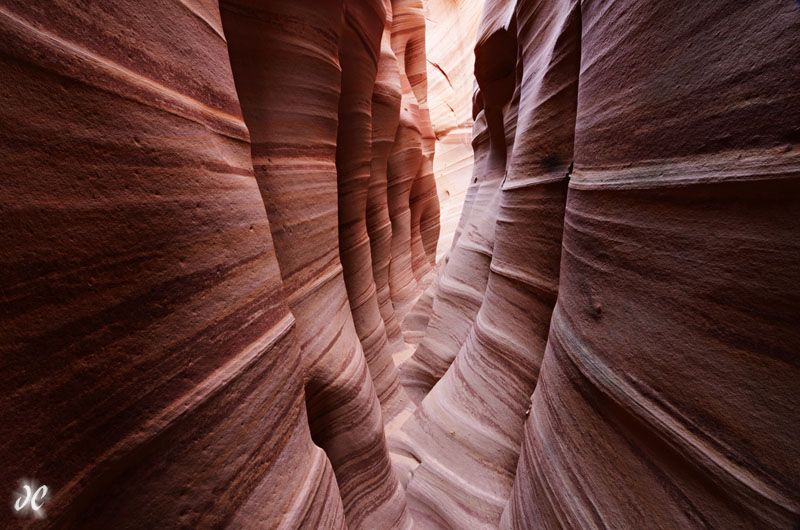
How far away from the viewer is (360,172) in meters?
1.85

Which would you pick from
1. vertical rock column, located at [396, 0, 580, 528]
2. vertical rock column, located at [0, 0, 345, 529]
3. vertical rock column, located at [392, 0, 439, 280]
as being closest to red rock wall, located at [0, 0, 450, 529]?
vertical rock column, located at [0, 0, 345, 529]

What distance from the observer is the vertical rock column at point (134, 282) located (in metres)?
0.41

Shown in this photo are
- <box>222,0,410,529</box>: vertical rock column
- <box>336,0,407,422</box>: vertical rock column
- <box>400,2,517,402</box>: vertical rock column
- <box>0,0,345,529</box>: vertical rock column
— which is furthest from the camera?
<box>400,2,517,402</box>: vertical rock column

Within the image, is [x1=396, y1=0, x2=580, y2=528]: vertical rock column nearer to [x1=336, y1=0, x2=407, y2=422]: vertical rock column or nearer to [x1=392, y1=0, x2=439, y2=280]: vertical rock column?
[x1=336, y1=0, x2=407, y2=422]: vertical rock column

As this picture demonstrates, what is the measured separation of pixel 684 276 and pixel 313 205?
3.51ft

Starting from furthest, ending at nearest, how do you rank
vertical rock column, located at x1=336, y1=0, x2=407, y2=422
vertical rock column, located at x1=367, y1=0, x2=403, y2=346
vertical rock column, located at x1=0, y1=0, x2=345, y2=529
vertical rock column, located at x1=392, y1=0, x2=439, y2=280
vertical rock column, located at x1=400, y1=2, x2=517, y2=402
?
vertical rock column, located at x1=392, y1=0, x2=439, y2=280 → vertical rock column, located at x1=367, y1=0, x2=403, y2=346 → vertical rock column, located at x1=400, y1=2, x2=517, y2=402 → vertical rock column, located at x1=336, y1=0, x2=407, y2=422 → vertical rock column, located at x1=0, y1=0, x2=345, y2=529

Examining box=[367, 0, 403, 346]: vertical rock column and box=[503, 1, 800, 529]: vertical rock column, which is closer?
box=[503, 1, 800, 529]: vertical rock column

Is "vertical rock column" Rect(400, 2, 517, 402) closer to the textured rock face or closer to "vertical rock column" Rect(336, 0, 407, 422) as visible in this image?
"vertical rock column" Rect(336, 0, 407, 422)

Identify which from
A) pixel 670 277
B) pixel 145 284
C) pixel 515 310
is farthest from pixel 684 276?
pixel 145 284

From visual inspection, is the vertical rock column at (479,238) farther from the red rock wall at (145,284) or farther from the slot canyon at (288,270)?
the red rock wall at (145,284)

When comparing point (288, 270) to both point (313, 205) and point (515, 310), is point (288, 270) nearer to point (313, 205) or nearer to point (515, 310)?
point (313, 205)

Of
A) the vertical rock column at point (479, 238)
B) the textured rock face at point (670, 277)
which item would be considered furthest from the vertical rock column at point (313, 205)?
the vertical rock column at point (479, 238)

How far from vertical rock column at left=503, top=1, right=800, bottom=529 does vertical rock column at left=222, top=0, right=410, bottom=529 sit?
73 centimetres

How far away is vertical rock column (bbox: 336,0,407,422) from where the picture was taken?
1.58 metres
